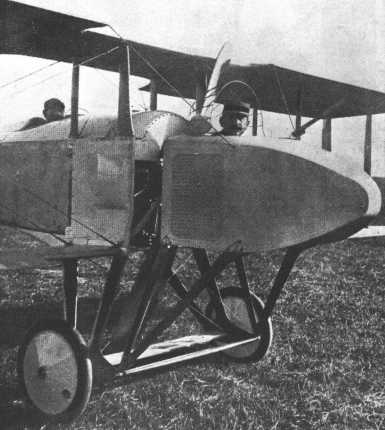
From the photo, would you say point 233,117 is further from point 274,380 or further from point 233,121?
point 274,380

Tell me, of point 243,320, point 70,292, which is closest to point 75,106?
point 70,292

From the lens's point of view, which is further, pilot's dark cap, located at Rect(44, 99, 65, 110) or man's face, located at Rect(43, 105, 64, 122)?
pilot's dark cap, located at Rect(44, 99, 65, 110)

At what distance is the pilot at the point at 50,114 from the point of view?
202 inches

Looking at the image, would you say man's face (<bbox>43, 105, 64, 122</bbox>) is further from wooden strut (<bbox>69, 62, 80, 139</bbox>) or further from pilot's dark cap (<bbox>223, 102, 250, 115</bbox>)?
pilot's dark cap (<bbox>223, 102, 250, 115</bbox>)

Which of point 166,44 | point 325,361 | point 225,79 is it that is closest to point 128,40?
point 166,44

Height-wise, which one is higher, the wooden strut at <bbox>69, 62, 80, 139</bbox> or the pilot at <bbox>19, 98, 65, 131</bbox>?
the wooden strut at <bbox>69, 62, 80, 139</bbox>

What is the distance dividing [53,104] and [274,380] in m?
3.26

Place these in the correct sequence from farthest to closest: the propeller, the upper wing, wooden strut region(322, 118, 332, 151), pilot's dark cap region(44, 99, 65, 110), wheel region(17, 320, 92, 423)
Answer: wooden strut region(322, 118, 332, 151) < pilot's dark cap region(44, 99, 65, 110) < the propeller < the upper wing < wheel region(17, 320, 92, 423)

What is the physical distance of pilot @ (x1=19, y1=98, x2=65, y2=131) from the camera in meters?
5.14

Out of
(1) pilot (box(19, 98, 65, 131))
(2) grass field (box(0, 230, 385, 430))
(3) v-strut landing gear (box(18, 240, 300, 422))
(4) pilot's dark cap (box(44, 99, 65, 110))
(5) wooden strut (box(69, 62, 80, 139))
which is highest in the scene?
(5) wooden strut (box(69, 62, 80, 139))

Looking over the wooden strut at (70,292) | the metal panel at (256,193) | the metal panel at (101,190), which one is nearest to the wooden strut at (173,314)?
the metal panel at (256,193)

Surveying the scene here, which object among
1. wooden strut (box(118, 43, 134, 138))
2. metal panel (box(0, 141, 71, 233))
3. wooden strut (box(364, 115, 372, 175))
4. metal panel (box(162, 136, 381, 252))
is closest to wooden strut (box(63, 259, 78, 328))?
metal panel (box(0, 141, 71, 233))

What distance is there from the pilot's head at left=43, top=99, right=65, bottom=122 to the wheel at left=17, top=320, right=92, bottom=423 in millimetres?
2203

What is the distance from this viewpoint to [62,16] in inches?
146
